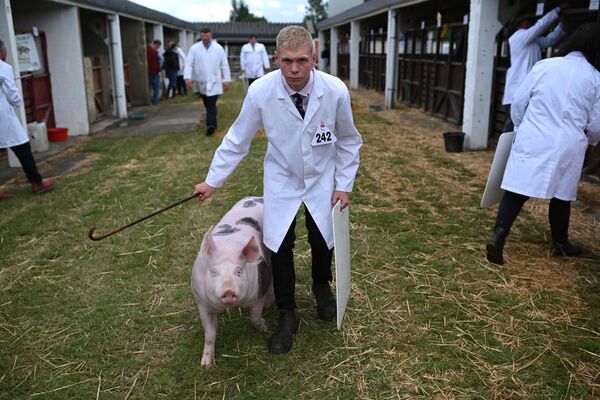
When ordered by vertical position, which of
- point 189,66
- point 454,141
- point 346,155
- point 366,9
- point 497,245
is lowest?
point 497,245

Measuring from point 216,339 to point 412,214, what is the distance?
3.01 metres

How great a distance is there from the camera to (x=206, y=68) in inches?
430

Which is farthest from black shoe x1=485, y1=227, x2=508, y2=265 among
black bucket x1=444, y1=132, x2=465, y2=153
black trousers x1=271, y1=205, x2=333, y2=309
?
black bucket x1=444, y1=132, x2=465, y2=153

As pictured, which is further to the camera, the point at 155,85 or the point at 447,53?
the point at 155,85

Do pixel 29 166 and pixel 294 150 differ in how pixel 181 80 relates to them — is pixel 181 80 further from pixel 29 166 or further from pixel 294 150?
pixel 294 150

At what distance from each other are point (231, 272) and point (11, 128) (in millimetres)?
5055

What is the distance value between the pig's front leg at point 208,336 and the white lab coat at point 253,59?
11.7 meters

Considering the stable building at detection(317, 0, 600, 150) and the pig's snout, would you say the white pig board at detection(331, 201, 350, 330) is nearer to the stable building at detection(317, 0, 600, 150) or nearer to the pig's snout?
the pig's snout

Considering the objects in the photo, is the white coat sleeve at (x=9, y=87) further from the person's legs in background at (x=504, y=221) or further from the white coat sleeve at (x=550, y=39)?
the white coat sleeve at (x=550, y=39)

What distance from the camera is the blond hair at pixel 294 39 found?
9.43 feet

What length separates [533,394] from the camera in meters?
2.95

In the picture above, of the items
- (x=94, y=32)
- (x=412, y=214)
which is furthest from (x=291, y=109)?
Result: (x=94, y=32)

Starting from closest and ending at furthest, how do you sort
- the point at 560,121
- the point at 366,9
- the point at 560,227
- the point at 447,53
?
the point at 560,121 < the point at 560,227 < the point at 447,53 < the point at 366,9

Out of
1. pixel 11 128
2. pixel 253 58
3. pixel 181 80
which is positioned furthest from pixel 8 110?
pixel 181 80
